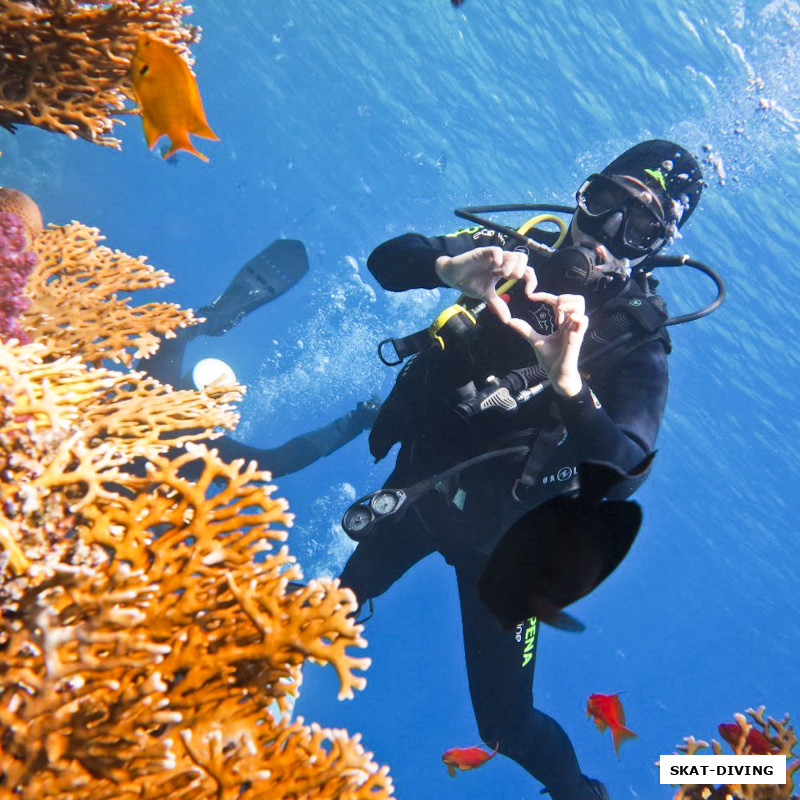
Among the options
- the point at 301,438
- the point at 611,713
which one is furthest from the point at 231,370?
the point at 611,713

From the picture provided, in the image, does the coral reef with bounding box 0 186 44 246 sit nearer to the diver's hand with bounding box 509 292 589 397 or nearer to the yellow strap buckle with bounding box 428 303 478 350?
the yellow strap buckle with bounding box 428 303 478 350

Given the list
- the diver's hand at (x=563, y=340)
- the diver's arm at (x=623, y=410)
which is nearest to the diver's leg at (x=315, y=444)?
the diver's arm at (x=623, y=410)

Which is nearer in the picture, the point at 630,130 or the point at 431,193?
the point at 630,130

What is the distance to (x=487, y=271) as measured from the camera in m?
3.01

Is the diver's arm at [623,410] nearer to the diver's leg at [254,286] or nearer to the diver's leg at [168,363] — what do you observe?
the diver's leg at [168,363]

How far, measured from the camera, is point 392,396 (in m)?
4.67

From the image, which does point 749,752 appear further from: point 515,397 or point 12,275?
point 12,275

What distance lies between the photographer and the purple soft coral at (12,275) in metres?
2.71

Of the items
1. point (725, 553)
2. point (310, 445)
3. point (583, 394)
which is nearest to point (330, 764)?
point (583, 394)

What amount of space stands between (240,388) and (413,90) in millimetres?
30745

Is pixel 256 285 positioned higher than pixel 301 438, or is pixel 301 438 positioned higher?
pixel 256 285

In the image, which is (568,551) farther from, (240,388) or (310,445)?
(310,445)
